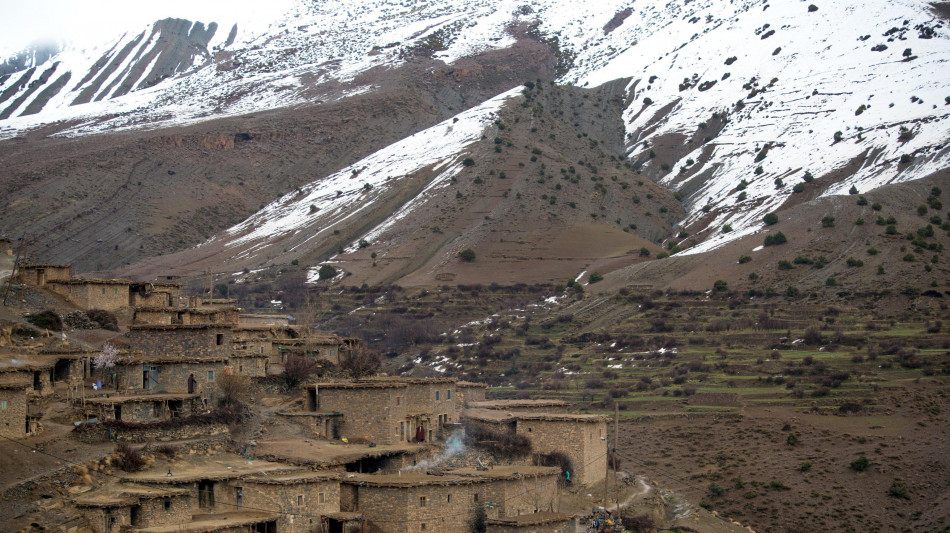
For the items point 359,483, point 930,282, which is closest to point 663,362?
point 930,282

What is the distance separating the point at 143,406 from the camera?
29.4m

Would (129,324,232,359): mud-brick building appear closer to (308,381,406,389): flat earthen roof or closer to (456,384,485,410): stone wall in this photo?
(308,381,406,389): flat earthen roof

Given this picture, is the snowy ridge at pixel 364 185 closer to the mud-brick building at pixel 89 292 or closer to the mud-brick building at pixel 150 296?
the mud-brick building at pixel 150 296

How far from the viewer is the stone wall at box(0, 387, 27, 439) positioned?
26.7m

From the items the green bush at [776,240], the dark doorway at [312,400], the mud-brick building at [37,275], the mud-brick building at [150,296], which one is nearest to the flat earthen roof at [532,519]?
the dark doorway at [312,400]

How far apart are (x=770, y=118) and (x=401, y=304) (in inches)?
2227

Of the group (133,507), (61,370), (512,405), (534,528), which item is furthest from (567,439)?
(133,507)

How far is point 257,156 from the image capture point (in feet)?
468

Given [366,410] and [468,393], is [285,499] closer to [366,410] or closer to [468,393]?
[366,410]

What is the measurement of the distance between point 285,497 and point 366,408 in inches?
254

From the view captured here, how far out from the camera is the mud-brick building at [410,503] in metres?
29.1

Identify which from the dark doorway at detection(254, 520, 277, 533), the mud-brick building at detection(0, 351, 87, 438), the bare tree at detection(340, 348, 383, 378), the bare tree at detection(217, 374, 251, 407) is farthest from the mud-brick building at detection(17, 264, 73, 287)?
the dark doorway at detection(254, 520, 277, 533)

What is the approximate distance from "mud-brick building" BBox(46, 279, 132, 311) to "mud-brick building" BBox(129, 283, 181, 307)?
910mm

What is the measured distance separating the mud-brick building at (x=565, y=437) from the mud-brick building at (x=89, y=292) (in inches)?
527
